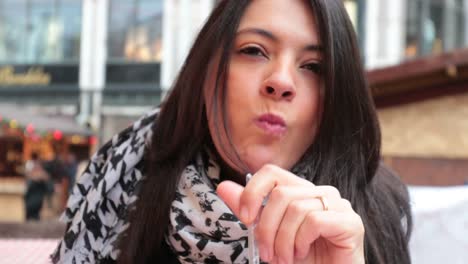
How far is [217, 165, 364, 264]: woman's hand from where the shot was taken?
0.70 metres

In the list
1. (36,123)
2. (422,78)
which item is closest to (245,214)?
(422,78)

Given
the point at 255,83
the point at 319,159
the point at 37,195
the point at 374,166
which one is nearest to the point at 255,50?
the point at 255,83

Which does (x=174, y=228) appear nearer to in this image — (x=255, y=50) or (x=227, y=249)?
(x=227, y=249)

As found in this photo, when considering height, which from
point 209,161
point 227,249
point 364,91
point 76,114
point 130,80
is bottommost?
point 76,114

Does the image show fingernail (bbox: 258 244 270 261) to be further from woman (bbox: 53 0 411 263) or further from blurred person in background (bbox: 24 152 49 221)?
blurred person in background (bbox: 24 152 49 221)

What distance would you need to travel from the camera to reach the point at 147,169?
1.39 m

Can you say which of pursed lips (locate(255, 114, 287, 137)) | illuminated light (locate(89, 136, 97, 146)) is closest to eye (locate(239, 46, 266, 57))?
pursed lips (locate(255, 114, 287, 137))

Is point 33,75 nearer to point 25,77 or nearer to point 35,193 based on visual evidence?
point 25,77

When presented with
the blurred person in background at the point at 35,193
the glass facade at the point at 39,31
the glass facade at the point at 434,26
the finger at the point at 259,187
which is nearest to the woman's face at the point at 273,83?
the finger at the point at 259,187

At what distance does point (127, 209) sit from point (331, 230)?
0.73 metres

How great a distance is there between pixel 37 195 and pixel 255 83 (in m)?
7.33

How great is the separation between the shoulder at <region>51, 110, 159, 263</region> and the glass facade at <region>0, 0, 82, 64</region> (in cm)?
1592

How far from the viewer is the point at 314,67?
1106mm

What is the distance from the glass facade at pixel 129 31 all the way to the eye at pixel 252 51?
50.7ft
